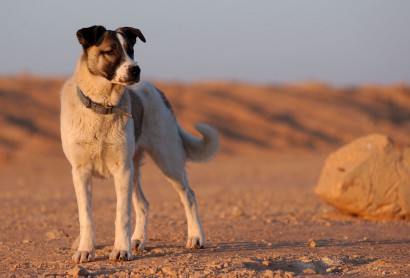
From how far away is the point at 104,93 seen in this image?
681cm

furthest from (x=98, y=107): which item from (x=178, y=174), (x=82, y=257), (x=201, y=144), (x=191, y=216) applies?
(x=201, y=144)

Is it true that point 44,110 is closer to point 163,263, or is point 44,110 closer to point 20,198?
point 20,198

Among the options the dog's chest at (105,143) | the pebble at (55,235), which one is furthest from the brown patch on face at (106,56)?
the pebble at (55,235)

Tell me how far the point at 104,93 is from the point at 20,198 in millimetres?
8279

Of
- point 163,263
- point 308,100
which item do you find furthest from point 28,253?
point 308,100

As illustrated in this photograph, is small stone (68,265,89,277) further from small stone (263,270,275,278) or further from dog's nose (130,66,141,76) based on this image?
dog's nose (130,66,141,76)

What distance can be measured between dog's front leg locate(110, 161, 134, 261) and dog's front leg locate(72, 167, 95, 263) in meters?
0.21

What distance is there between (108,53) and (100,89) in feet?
1.10

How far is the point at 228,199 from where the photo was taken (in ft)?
46.0

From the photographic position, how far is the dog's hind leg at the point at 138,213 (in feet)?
25.0

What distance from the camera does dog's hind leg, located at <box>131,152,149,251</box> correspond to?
7629 mm

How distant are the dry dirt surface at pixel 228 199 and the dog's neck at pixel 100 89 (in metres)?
1.46

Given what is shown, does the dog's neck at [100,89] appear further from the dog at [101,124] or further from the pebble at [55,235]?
the pebble at [55,235]

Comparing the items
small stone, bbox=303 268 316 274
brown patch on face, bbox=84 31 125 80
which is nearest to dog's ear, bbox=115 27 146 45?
brown patch on face, bbox=84 31 125 80
